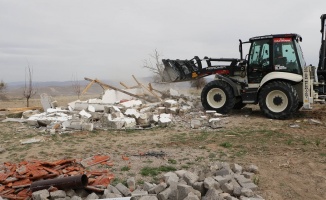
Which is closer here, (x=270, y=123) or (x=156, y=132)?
(x=156, y=132)

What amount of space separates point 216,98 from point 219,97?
124 mm

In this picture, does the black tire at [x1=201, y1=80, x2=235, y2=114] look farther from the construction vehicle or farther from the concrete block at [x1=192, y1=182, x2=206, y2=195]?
the concrete block at [x1=192, y1=182, x2=206, y2=195]

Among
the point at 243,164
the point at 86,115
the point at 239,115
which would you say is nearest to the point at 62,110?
the point at 86,115

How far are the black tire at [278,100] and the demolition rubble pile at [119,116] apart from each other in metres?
1.54

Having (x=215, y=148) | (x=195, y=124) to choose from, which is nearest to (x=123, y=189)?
(x=215, y=148)

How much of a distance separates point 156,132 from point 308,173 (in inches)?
189

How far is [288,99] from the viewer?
10.7m

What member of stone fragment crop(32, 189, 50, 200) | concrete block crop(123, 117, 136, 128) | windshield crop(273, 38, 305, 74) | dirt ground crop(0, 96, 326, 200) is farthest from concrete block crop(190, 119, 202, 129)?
stone fragment crop(32, 189, 50, 200)

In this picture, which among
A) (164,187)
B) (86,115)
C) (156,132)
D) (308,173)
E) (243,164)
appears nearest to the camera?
(164,187)

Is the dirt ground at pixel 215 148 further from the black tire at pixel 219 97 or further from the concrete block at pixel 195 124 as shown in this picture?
the black tire at pixel 219 97

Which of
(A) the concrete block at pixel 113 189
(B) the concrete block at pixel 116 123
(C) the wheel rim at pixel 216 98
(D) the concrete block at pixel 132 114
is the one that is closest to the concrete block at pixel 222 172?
(A) the concrete block at pixel 113 189

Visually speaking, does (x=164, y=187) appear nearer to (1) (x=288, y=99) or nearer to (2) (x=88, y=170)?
(2) (x=88, y=170)

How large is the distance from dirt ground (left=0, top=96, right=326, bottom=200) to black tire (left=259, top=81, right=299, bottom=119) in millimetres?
345

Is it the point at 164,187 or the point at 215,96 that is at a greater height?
the point at 215,96
